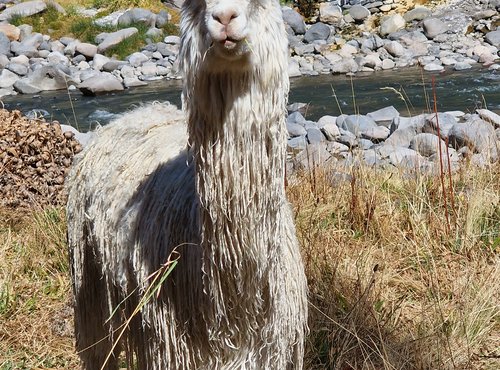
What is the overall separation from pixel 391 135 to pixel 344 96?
3.60m

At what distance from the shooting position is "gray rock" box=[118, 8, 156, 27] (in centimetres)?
1794

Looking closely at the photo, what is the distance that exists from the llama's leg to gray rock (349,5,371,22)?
15.9m

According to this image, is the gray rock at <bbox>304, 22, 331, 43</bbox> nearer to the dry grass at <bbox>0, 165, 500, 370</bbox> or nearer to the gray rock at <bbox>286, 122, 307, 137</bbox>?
the gray rock at <bbox>286, 122, 307, 137</bbox>

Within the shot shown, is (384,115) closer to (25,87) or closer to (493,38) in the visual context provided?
(493,38)

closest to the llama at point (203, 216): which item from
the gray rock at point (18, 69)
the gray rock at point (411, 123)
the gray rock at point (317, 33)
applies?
the gray rock at point (411, 123)

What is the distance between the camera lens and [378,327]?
117 inches

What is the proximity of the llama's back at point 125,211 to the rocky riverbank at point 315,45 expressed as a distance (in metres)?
10.6

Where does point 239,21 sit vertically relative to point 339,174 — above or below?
above

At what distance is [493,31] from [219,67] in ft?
51.1

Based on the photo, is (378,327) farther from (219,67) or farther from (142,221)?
(219,67)

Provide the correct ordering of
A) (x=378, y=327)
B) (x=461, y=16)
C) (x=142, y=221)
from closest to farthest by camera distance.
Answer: (x=142, y=221), (x=378, y=327), (x=461, y=16)

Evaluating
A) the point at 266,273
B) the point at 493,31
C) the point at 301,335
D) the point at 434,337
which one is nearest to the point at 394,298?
the point at 434,337

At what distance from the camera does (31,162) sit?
4.70m

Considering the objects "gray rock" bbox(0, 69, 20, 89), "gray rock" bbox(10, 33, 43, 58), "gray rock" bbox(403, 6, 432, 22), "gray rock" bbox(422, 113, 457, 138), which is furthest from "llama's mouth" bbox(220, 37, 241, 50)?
"gray rock" bbox(403, 6, 432, 22)
